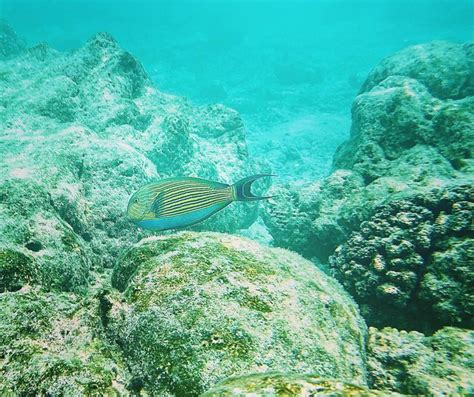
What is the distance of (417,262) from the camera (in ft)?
9.48

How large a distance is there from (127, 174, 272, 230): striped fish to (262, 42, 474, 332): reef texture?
5.85 ft

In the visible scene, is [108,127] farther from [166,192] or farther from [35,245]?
[166,192]

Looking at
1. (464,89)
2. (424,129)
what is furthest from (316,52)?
(424,129)

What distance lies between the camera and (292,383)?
1.18m

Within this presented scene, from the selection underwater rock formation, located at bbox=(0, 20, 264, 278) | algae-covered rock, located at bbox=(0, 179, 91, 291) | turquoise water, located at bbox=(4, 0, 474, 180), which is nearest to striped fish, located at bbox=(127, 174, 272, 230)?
algae-covered rock, located at bbox=(0, 179, 91, 291)

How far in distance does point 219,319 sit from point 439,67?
25.4 ft

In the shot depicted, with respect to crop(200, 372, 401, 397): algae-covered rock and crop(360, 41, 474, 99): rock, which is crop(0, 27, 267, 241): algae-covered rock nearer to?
crop(200, 372, 401, 397): algae-covered rock

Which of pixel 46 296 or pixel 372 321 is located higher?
pixel 372 321

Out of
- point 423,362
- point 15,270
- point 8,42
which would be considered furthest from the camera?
point 8,42

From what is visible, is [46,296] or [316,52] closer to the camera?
[46,296]

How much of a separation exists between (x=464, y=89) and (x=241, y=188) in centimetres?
683

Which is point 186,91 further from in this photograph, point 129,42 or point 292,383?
point 292,383

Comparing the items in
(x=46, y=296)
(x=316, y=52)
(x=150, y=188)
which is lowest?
(x=46, y=296)

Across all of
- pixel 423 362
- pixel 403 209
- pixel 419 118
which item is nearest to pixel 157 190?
pixel 423 362
